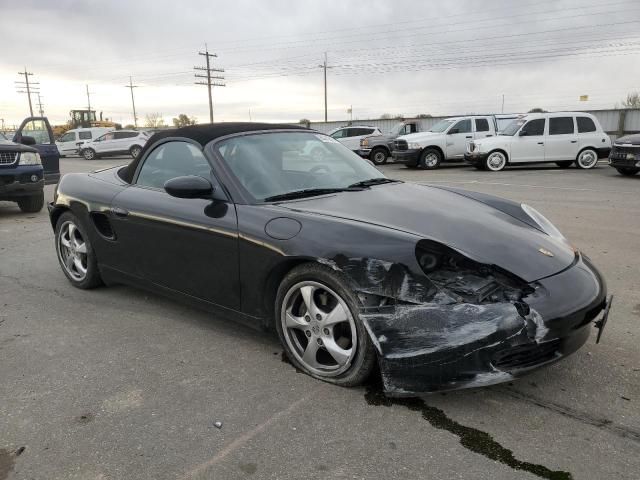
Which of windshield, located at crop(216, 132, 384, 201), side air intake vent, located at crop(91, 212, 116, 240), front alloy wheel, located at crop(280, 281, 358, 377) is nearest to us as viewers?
front alloy wheel, located at crop(280, 281, 358, 377)

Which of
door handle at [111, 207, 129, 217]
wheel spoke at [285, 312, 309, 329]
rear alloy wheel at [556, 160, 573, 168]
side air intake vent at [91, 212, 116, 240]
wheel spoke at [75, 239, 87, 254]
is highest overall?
door handle at [111, 207, 129, 217]

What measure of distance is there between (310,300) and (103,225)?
2.17 m

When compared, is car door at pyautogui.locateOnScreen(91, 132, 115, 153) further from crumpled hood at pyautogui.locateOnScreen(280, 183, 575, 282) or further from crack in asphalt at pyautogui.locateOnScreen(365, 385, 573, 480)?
crack in asphalt at pyautogui.locateOnScreen(365, 385, 573, 480)

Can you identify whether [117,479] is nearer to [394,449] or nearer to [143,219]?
[394,449]

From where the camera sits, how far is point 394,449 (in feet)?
7.42

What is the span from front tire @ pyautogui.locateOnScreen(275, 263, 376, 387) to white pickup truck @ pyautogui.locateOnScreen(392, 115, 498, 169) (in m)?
15.4

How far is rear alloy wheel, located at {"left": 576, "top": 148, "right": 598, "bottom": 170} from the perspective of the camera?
635 inches

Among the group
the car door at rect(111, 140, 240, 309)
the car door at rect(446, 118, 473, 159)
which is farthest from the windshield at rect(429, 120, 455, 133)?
the car door at rect(111, 140, 240, 309)

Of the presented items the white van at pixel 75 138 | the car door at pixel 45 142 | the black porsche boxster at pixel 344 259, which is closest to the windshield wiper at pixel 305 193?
the black porsche boxster at pixel 344 259

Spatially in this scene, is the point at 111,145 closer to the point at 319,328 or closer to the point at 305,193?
the point at 305,193

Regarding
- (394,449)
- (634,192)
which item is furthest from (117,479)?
(634,192)

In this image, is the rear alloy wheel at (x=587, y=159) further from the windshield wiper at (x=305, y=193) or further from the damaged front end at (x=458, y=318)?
the damaged front end at (x=458, y=318)

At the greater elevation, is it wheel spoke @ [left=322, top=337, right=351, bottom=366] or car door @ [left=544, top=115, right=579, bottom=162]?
car door @ [left=544, top=115, right=579, bottom=162]

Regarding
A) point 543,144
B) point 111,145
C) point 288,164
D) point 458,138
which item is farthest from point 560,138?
point 111,145
